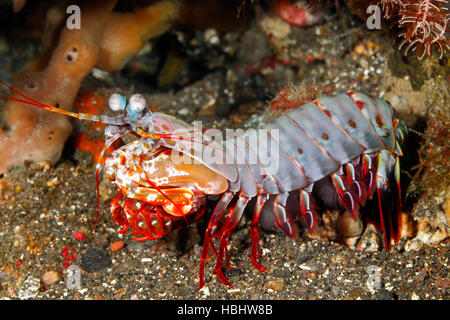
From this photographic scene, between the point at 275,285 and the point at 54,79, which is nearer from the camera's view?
the point at 275,285

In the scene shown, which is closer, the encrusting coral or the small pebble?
the small pebble

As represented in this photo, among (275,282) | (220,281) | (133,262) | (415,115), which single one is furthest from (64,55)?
(415,115)

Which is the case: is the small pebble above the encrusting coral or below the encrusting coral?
below

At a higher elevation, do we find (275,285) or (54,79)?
(54,79)

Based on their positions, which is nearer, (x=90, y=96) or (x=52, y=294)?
(x=52, y=294)

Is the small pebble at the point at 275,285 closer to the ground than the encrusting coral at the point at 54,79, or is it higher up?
closer to the ground

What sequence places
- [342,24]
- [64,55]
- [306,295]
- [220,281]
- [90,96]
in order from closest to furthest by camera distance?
1. [306,295]
2. [220,281]
3. [64,55]
4. [90,96]
5. [342,24]

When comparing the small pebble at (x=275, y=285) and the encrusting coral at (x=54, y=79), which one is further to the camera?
the encrusting coral at (x=54, y=79)

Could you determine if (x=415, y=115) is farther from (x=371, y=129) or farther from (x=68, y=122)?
(x=68, y=122)
